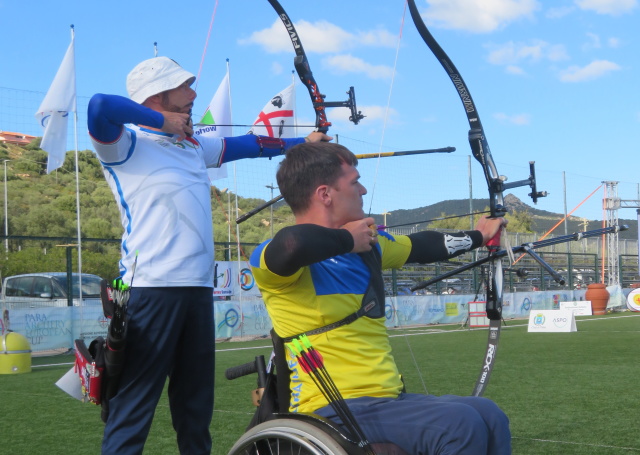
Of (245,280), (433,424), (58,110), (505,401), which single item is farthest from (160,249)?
(245,280)

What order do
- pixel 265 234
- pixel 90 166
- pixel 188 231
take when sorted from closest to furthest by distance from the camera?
pixel 188 231 < pixel 265 234 < pixel 90 166

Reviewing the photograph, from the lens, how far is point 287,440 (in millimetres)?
1968

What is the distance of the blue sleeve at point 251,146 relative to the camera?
2969 millimetres

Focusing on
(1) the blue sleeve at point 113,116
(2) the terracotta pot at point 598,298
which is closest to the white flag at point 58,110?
(1) the blue sleeve at point 113,116

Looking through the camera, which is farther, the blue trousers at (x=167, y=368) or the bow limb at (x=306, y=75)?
the bow limb at (x=306, y=75)

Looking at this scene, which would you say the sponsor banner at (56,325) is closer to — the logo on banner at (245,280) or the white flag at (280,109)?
the logo on banner at (245,280)

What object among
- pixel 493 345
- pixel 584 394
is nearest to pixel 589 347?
pixel 584 394

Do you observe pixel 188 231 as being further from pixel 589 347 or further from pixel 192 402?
pixel 589 347

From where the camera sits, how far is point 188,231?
257 cm

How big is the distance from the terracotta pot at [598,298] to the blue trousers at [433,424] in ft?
78.6

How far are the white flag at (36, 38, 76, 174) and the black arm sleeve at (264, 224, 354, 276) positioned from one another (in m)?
9.04

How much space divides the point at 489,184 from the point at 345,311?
123 centimetres

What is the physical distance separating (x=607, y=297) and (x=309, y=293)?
24645 mm

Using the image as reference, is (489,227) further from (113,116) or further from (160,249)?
(113,116)
